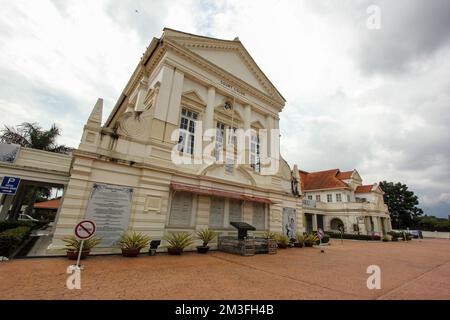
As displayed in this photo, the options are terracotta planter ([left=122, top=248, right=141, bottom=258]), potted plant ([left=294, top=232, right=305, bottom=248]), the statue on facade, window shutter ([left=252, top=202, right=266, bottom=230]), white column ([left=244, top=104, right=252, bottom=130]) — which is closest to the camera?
terracotta planter ([left=122, top=248, right=141, bottom=258])

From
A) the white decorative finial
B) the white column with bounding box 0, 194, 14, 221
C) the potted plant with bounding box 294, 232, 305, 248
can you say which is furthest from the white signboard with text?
the potted plant with bounding box 294, 232, 305, 248

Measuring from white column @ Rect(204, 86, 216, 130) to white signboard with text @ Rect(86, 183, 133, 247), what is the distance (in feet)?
21.0

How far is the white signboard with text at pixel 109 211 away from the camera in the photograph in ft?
28.1

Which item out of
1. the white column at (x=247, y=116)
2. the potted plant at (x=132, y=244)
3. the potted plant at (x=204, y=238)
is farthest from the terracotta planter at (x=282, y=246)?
the potted plant at (x=132, y=244)

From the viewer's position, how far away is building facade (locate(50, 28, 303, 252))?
890 centimetres

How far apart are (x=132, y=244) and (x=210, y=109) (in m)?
9.09

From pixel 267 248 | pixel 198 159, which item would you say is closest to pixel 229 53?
pixel 198 159

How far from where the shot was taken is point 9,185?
9867 mm

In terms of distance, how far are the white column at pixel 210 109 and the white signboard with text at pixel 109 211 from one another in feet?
21.0

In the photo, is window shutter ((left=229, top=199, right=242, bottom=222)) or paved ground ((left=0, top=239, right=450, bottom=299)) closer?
paved ground ((left=0, top=239, right=450, bottom=299))

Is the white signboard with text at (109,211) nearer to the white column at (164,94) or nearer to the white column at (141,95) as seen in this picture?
the white column at (164,94)

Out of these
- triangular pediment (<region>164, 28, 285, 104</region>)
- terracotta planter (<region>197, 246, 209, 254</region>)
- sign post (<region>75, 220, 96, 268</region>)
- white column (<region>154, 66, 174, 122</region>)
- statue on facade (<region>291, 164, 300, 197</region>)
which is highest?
triangular pediment (<region>164, 28, 285, 104</region>)

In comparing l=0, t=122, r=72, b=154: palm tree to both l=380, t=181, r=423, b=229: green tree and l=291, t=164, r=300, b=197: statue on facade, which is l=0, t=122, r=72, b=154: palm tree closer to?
l=291, t=164, r=300, b=197: statue on facade

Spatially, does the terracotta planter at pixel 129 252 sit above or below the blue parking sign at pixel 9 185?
below
